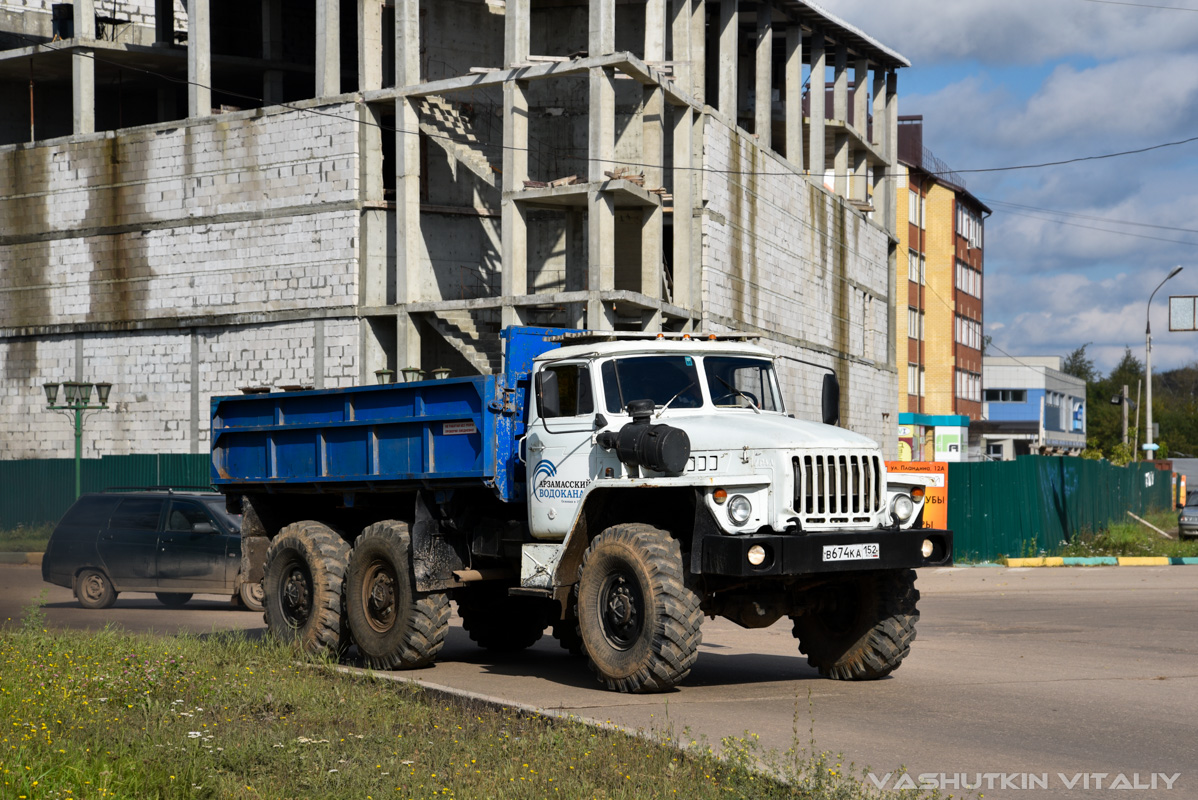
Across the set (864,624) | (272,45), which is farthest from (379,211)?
(864,624)

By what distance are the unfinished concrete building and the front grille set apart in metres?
22.0

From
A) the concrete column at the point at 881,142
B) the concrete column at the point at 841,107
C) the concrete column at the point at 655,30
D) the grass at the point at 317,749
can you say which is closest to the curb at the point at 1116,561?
the concrete column at the point at 655,30

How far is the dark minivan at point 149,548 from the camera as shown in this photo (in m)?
18.8

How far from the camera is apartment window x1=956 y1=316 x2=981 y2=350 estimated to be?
85688 millimetres

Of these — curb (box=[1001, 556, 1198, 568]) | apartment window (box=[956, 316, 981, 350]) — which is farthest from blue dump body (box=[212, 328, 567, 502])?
apartment window (box=[956, 316, 981, 350])

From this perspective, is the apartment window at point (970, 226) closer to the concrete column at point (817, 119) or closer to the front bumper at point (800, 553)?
the concrete column at point (817, 119)

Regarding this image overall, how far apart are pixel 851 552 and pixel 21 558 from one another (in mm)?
23874

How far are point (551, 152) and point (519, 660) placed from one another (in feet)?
85.9

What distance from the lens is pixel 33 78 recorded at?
4369 centimetres

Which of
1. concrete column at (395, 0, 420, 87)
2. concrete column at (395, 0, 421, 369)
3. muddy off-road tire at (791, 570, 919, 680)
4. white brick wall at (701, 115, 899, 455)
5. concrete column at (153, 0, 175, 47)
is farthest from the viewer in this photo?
concrete column at (153, 0, 175, 47)

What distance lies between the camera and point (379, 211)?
35.2 m

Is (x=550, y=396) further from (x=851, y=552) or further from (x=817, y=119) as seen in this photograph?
(x=817, y=119)

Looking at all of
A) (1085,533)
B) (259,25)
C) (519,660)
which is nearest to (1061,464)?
(1085,533)

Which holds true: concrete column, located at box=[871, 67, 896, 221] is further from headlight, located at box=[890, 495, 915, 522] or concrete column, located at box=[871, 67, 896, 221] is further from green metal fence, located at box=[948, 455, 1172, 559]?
headlight, located at box=[890, 495, 915, 522]
